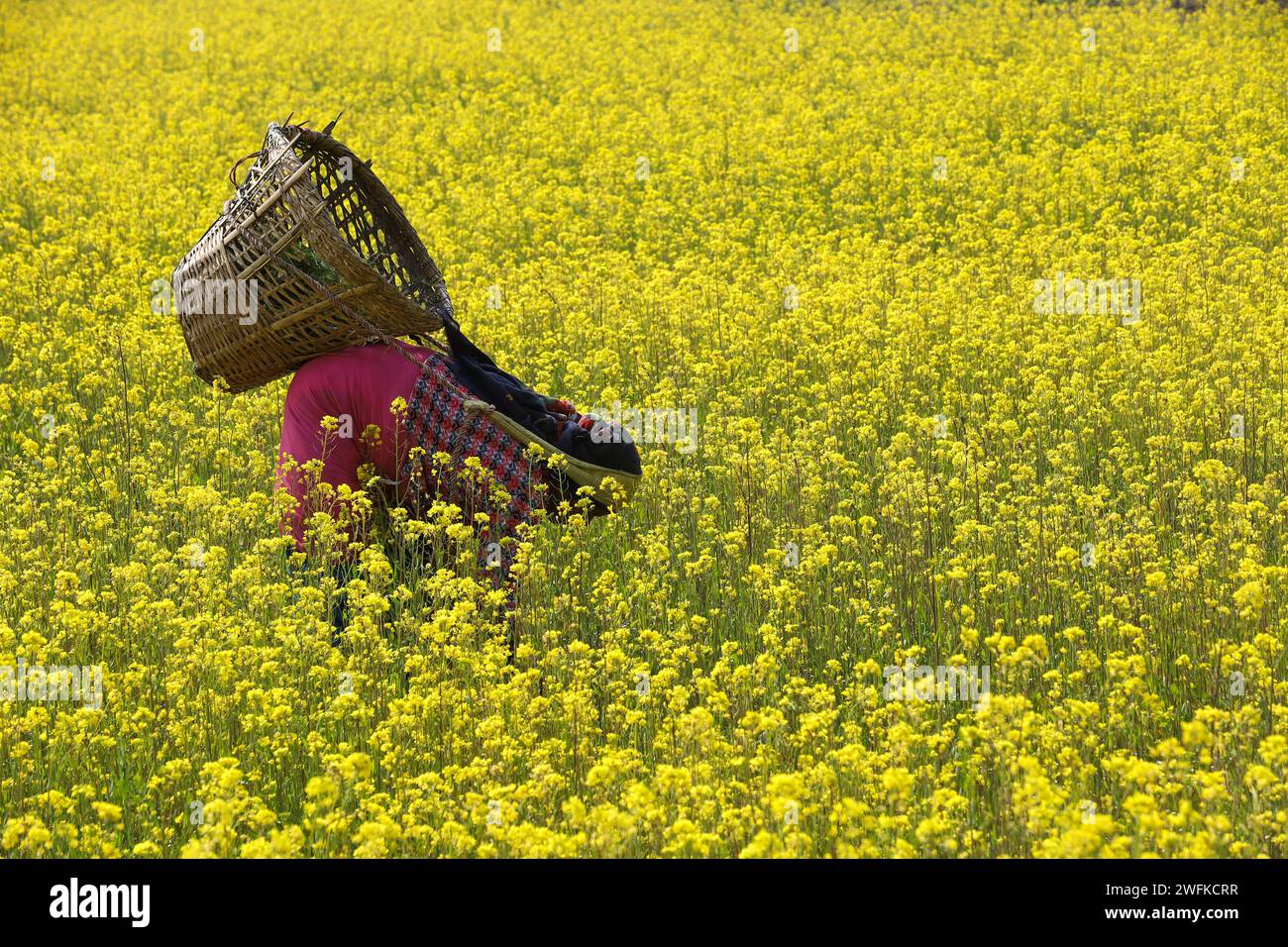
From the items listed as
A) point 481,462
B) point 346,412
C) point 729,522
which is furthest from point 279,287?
point 729,522

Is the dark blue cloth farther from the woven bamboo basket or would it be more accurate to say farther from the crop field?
the crop field

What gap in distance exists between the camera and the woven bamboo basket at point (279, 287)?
17.0 ft

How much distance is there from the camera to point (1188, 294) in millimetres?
9672

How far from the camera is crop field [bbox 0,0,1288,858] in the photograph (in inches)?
156

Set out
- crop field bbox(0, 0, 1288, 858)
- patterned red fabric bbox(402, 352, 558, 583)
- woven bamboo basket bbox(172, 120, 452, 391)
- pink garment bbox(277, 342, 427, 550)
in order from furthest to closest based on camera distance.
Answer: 1. patterned red fabric bbox(402, 352, 558, 583)
2. pink garment bbox(277, 342, 427, 550)
3. woven bamboo basket bbox(172, 120, 452, 391)
4. crop field bbox(0, 0, 1288, 858)

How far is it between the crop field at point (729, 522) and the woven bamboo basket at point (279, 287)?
2.39ft

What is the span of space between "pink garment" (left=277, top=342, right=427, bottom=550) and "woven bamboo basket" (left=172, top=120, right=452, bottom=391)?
0.28 feet

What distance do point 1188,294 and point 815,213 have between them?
4.39 metres

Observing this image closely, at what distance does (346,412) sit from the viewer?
542 centimetres

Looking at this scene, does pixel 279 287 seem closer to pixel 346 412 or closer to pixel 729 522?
pixel 346 412

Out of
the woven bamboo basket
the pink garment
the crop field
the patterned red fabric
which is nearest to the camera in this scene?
the crop field

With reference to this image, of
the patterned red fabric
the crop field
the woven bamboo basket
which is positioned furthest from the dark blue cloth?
the crop field

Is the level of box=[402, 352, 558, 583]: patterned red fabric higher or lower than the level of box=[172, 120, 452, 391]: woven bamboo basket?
lower

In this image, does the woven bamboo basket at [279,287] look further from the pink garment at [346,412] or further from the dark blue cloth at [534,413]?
the dark blue cloth at [534,413]
